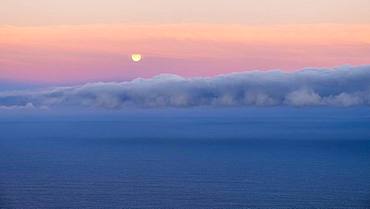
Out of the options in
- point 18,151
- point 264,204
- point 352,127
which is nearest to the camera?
point 264,204

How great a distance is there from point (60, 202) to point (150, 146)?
12529 mm

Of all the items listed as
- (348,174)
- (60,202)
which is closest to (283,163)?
(348,174)

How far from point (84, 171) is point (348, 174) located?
7382 mm

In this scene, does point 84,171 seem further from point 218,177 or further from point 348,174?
point 348,174

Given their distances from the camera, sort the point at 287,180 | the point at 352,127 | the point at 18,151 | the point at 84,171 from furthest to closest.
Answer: the point at 352,127 → the point at 18,151 → the point at 84,171 → the point at 287,180

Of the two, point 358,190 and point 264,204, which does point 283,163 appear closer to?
point 358,190

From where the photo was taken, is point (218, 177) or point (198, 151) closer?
point (218, 177)

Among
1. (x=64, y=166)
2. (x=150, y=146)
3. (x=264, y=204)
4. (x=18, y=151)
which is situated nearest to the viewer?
(x=264, y=204)

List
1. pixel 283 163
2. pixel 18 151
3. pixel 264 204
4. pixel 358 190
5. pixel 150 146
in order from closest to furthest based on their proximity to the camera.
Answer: pixel 264 204 → pixel 358 190 → pixel 283 163 → pixel 18 151 → pixel 150 146

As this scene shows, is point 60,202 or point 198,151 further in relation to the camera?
point 198,151

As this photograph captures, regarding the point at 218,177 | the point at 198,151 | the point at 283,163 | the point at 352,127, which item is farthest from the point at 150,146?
the point at 352,127

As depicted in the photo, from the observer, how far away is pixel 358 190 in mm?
12227

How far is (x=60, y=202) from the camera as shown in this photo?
408 inches

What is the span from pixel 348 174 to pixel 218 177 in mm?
3869
